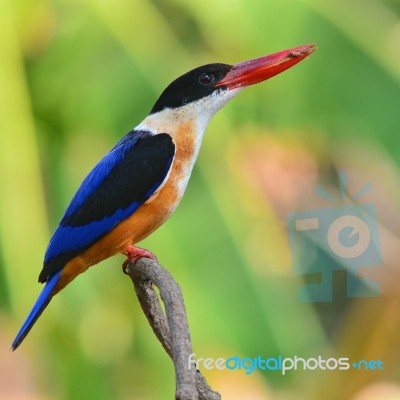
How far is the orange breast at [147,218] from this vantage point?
1.51 meters

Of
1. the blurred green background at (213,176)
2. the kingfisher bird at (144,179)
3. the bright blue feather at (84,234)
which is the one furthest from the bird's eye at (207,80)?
the blurred green background at (213,176)

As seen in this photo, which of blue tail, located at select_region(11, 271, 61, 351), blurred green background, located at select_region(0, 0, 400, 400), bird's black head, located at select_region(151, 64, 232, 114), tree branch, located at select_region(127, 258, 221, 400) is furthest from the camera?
blurred green background, located at select_region(0, 0, 400, 400)

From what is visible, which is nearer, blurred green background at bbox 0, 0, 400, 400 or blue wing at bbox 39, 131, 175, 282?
blue wing at bbox 39, 131, 175, 282

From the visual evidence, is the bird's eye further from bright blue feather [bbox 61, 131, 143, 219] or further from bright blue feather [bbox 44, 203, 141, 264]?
bright blue feather [bbox 44, 203, 141, 264]

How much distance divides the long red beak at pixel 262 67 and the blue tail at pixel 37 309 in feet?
1.72

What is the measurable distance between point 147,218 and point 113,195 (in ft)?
0.28

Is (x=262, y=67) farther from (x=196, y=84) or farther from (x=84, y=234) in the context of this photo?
(x=84, y=234)

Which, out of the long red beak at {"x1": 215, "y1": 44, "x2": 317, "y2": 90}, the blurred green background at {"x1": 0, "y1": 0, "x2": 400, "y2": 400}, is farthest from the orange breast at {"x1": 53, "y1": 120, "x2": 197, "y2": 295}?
the blurred green background at {"x1": 0, "y1": 0, "x2": 400, "y2": 400}

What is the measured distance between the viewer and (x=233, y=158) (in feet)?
6.98

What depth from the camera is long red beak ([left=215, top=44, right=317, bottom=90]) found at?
158 centimetres

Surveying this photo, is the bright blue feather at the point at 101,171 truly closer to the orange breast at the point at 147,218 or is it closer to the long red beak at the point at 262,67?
the orange breast at the point at 147,218

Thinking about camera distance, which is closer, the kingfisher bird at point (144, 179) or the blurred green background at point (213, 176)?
the kingfisher bird at point (144, 179)

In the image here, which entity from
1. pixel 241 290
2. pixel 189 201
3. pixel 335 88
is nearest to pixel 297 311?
pixel 241 290

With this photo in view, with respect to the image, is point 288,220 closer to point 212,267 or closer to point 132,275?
point 212,267
